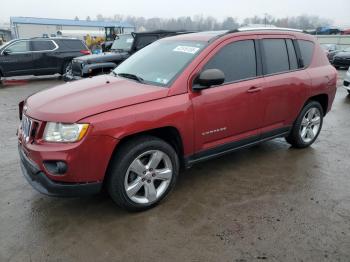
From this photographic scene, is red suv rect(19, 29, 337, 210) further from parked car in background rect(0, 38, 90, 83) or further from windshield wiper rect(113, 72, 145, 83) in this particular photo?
parked car in background rect(0, 38, 90, 83)

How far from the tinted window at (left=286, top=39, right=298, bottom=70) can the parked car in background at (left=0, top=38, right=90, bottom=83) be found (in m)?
9.42

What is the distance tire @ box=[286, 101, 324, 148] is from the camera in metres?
4.90

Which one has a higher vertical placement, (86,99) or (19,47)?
(86,99)

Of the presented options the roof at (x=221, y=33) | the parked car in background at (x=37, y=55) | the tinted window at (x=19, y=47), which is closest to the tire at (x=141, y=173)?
the roof at (x=221, y=33)

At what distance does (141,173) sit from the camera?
3314mm

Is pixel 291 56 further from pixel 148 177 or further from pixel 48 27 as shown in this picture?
pixel 48 27

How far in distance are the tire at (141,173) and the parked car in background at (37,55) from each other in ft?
32.4

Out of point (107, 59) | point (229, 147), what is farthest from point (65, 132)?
point (107, 59)

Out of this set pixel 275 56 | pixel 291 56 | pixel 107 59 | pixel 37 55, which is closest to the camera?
pixel 275 56

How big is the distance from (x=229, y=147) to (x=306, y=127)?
178 cm

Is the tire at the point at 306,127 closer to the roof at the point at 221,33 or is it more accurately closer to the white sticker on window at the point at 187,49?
the roof at the point at 221,33

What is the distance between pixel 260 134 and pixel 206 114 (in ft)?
3.64

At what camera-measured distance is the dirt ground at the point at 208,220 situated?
283 cm

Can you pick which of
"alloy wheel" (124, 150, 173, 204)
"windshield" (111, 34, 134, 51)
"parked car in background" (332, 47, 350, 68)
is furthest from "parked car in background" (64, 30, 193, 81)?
"parked car in background" (332, 47, 350, 68)
